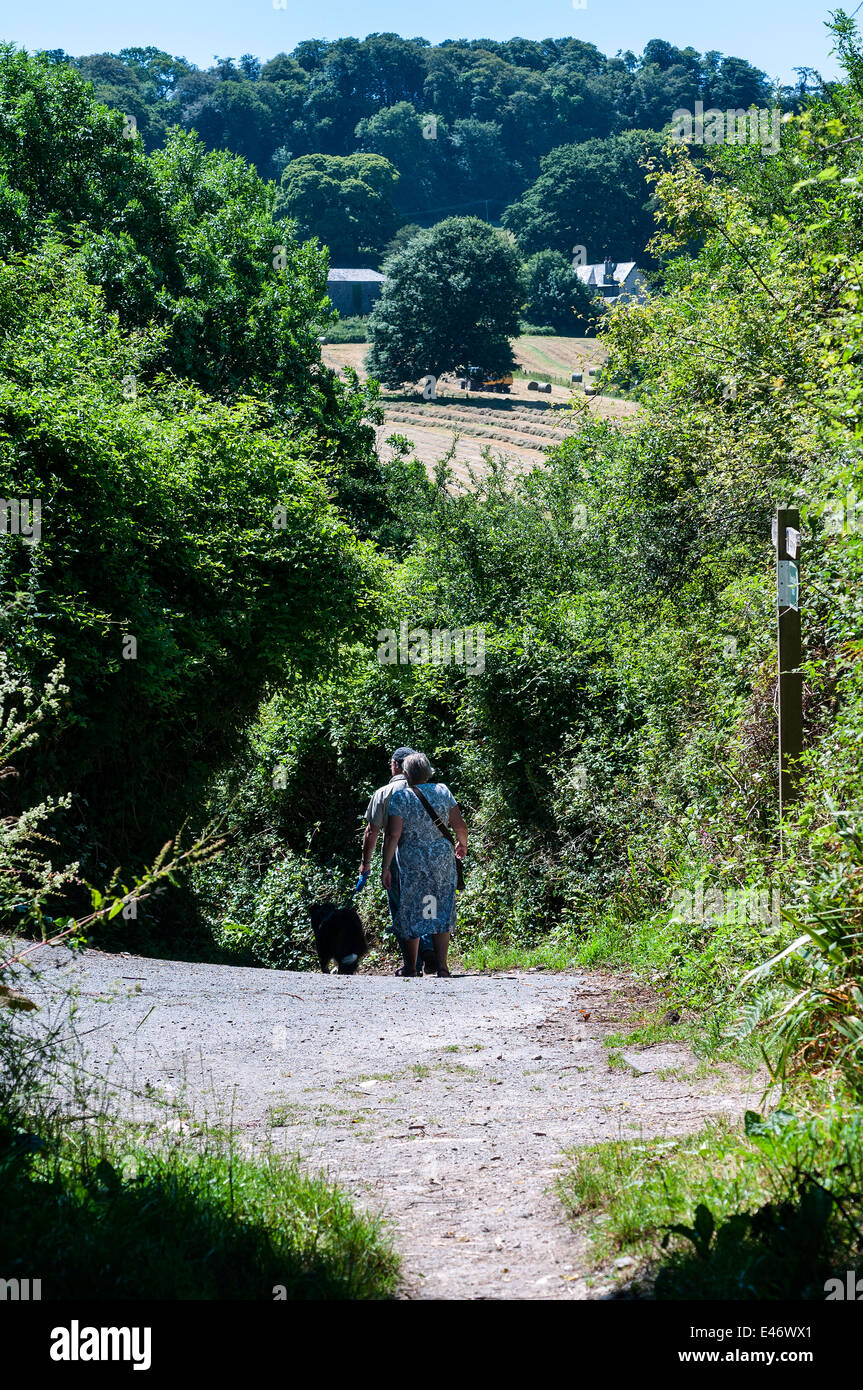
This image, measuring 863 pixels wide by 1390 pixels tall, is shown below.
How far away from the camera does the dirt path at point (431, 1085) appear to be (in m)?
4.17

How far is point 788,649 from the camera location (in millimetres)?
6973

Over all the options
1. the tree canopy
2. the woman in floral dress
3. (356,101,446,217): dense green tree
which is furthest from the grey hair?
(356,101,446,217): dense green tree

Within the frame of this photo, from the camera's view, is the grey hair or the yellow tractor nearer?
the grey hair

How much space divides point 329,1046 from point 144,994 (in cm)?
155

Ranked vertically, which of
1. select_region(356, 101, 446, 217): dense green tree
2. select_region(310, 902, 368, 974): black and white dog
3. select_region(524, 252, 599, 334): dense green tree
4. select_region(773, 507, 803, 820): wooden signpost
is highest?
select_region(356, 101, 446, 217): dense green tree

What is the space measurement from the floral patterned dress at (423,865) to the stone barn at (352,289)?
87.4 m

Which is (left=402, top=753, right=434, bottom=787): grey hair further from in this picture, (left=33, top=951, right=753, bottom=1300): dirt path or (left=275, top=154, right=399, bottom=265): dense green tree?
(left=275, top=154, right=399, bottom=265): dense green tree

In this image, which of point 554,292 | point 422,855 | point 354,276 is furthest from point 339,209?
point 422,855

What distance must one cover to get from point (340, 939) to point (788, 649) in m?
5.83

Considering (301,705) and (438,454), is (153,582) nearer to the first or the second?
(301,705)

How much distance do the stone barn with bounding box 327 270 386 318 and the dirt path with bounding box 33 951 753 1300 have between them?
294ft

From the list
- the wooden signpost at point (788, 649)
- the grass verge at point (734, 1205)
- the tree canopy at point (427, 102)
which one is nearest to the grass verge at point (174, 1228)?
the grass verge at point (734, 1205)

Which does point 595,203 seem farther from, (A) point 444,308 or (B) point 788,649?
(B) point 788,649

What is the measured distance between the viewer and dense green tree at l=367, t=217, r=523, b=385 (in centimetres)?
6588
